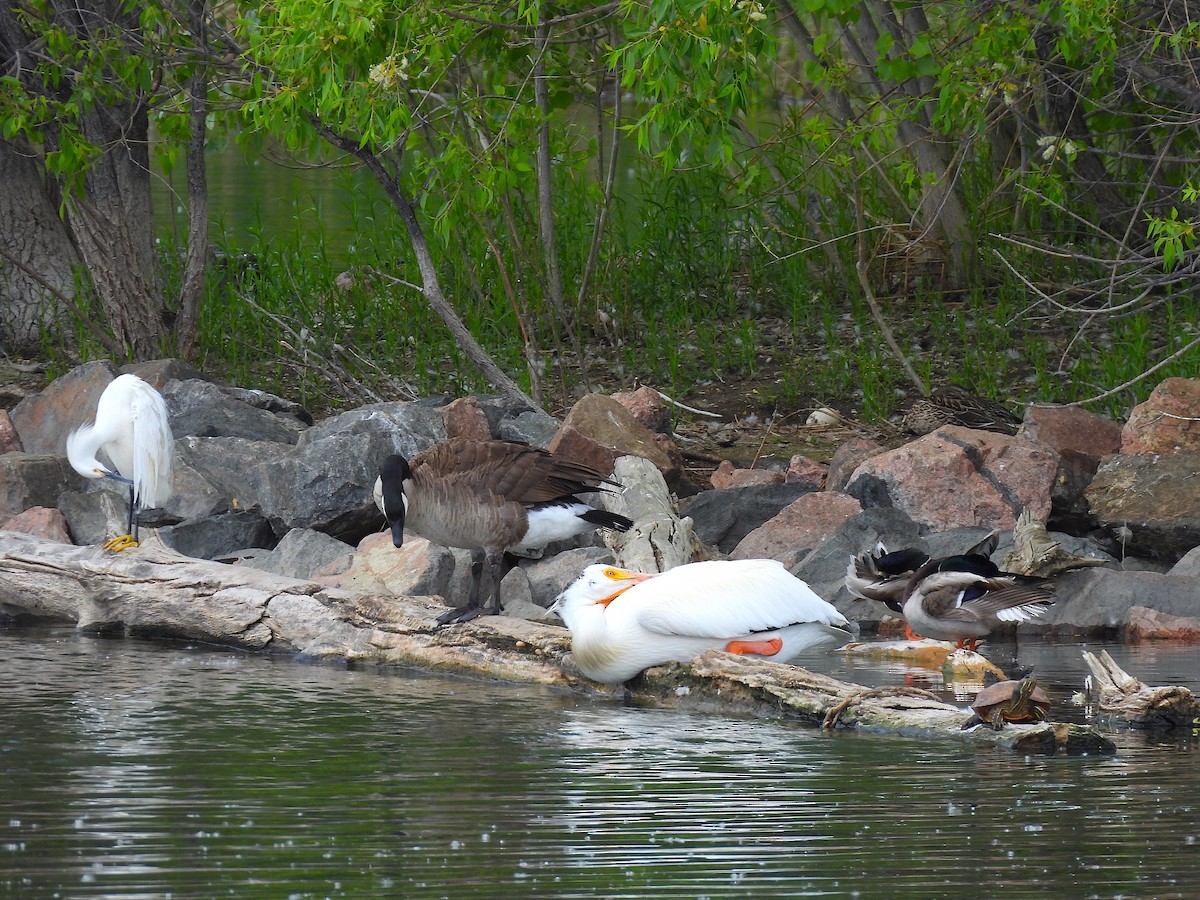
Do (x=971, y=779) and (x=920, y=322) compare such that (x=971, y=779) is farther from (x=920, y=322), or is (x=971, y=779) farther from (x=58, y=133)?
(x=58, y=133)

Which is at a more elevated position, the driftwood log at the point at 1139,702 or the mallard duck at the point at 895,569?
the mallard duck at the point at 895,569

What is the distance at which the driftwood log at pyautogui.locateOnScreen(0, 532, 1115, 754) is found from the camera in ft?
20.9

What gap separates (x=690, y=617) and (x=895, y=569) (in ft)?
7.97

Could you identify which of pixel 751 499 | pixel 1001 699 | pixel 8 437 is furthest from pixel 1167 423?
pixel 8 437

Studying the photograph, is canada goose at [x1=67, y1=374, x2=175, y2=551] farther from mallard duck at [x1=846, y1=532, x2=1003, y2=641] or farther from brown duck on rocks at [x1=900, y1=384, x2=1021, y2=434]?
brown duck on rocks at [x1=900, y1=384, x2=1021, y2=434]

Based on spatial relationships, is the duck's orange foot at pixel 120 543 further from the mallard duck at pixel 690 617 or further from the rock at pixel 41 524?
the mallard duck at pixel 690 617

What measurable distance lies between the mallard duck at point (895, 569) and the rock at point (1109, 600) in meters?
0.48

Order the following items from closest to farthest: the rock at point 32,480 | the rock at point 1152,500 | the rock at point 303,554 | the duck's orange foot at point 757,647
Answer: the duck's orange foot at point 757,647 < the rock at point 303,554 < the rock at point 1152,500 < the rock at point 32,480

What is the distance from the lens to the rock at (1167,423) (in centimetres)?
1079

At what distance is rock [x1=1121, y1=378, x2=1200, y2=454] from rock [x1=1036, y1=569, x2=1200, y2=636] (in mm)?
1955

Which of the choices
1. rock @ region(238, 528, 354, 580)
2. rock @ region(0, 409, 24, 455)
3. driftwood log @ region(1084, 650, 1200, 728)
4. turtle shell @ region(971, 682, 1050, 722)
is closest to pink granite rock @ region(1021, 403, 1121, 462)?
driftwood log @ region(1084, 650, 1200, 728)

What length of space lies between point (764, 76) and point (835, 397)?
2783 millimetres

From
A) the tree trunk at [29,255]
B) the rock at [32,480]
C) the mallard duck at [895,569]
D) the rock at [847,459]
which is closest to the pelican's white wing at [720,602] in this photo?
the mallard duck at [895,569]

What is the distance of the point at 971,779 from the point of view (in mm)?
5543
